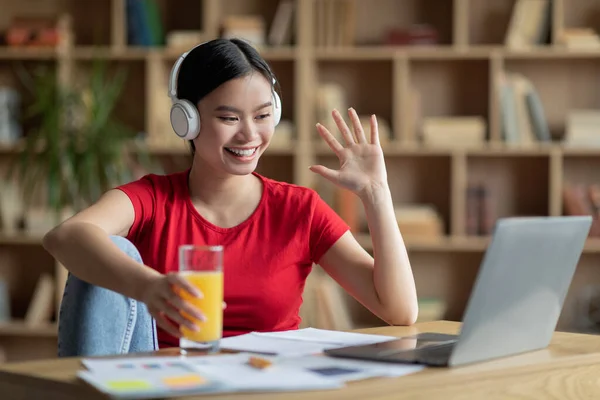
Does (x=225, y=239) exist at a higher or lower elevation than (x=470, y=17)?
lower

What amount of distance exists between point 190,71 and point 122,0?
8.20ft

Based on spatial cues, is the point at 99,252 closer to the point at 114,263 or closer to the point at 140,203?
the point at 114,263

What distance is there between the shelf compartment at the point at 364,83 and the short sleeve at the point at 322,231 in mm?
2402

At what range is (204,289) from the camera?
4.08 feet

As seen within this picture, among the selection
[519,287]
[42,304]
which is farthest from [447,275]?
[519,287]

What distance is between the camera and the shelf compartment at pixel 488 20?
14.1 feet

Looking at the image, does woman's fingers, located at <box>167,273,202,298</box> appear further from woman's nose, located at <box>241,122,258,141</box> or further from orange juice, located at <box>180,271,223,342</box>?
woman's nose, located at <box>241,122,258,141</box>

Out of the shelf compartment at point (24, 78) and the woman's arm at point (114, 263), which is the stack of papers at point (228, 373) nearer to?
the woman's arm at point (114, 263)

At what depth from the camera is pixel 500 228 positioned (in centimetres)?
115

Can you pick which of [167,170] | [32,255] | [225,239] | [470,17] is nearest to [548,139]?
[470,17]

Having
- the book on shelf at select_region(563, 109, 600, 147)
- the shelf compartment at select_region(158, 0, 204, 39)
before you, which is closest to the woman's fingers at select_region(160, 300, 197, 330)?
the book on shelf at select_region(563, 109, 600, 147)

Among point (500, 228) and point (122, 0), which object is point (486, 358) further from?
point (122, 0)

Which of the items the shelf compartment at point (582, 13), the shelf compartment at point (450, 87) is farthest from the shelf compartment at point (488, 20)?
the shelf compartment at point (582, 13)

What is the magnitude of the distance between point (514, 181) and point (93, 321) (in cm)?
310
